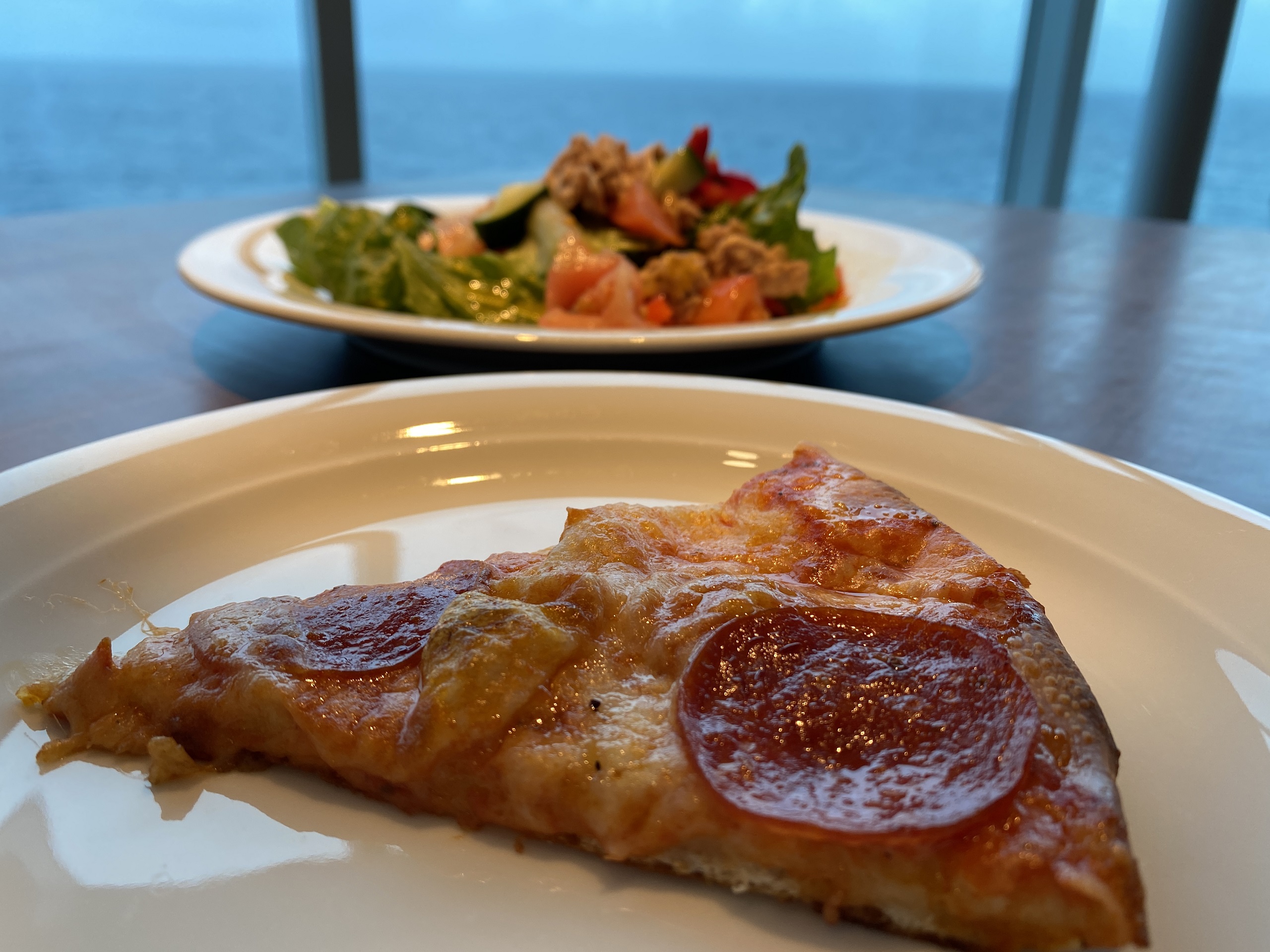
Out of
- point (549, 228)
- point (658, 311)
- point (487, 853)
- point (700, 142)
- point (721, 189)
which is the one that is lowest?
point (487, 853)

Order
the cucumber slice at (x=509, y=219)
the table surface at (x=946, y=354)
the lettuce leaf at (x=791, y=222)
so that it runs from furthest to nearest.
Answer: the cucumber slice at (x=509, y=219) < the lettuce leaf at (x=791, y=222) < the table surface at (x=946, y=354)

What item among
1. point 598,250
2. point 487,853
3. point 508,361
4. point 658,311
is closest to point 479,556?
point 487,853

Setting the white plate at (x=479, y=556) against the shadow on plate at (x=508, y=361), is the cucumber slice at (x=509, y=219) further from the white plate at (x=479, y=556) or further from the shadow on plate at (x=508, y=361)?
the white plate at (x=479, y=556)

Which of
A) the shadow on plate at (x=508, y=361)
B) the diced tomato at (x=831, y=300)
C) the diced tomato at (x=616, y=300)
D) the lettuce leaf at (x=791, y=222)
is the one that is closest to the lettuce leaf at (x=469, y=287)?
the diced tomato at (x=616, y=300)

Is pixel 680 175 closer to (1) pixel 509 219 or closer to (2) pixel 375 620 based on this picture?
(1) pixel 509 219

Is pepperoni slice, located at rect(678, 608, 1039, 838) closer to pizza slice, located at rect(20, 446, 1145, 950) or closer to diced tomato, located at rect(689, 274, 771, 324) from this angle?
pizza slice, located at rect(20, 446, 1145, 950)

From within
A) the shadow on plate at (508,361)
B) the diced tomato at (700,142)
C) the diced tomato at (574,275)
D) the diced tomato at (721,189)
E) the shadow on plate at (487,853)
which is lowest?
the shadow on plate at (487,853)
